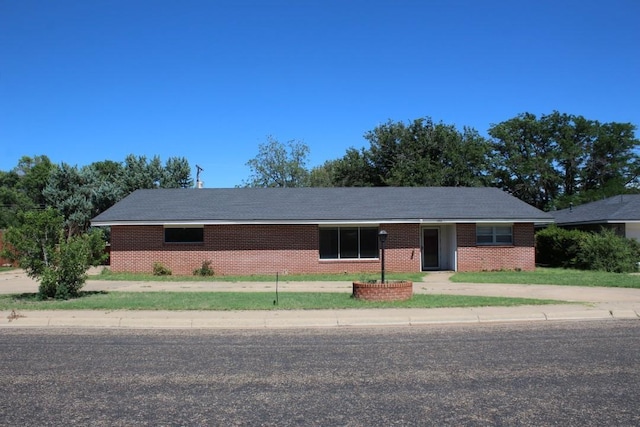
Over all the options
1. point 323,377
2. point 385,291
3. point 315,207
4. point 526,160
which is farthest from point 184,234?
point 526,160

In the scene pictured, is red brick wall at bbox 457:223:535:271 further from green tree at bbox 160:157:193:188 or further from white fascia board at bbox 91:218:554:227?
green tree at bbox 160:157:193:188

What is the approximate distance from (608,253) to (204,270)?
16.7m

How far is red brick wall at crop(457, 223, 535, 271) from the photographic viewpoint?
24.5m

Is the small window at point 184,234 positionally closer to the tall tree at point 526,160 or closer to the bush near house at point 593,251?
A: the bush near house at point 593,251

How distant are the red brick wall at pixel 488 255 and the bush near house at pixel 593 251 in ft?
6.99

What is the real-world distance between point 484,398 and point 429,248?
1992 centimetres

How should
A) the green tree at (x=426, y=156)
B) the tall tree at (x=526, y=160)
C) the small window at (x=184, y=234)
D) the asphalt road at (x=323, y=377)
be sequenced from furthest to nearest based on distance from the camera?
the tall tree at (x=526, y=160) < the green tree at (x=426, y=156) < the small window at (x=184, y=234) < the asphalt road at (x=323, y=377)

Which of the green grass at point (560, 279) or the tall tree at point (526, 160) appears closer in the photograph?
the green grass at point (560, 279)

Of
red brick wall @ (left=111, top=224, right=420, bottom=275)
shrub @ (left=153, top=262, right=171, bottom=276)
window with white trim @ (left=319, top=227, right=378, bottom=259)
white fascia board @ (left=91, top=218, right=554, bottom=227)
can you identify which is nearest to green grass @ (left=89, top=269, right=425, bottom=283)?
shrub @ (left=153, top=262, right=171, bottom=276)

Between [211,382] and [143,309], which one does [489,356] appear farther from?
[143,309]

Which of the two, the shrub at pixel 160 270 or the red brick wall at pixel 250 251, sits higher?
the red brick wall at pixel 250 251

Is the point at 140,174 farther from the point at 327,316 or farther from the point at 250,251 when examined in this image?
the point at 327,316

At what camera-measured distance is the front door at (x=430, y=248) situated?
25359 millimetres

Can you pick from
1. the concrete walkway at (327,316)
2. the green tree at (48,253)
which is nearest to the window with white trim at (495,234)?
the concrete walkway at (327,316)
